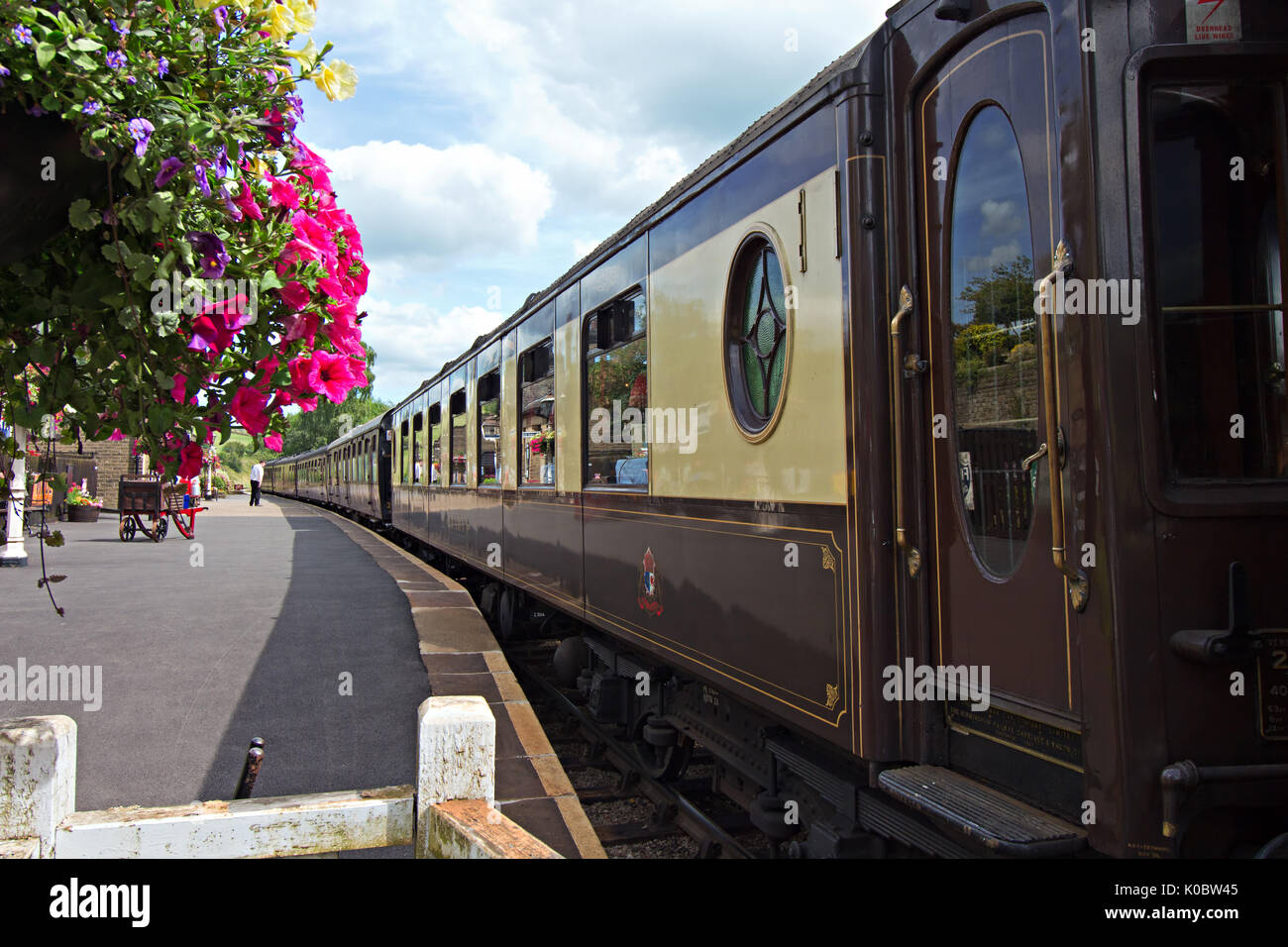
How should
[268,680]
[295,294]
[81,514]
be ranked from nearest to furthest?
[295,294]
[268,680]
[81,514]

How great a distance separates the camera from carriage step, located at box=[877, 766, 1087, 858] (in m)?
2.31

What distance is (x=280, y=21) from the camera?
1734 millimetres

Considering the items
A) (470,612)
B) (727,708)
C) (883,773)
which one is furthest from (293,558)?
(883,773)

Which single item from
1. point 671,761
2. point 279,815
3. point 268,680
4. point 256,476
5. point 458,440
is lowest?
point 671,761

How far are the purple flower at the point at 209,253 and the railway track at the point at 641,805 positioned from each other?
11.6ft

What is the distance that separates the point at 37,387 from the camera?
1.86 m

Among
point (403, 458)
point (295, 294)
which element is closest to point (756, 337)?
point (295, 294)

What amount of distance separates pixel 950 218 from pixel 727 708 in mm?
2509

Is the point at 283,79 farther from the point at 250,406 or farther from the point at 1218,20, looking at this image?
the point at 1218,20

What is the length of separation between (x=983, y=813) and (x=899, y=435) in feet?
4.01

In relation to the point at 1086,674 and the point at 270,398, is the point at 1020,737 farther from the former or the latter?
the point at 270,398

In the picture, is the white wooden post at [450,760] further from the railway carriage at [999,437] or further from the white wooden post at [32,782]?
the railway carriage at [999,437]

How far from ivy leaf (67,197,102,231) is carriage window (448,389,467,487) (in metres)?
8.75

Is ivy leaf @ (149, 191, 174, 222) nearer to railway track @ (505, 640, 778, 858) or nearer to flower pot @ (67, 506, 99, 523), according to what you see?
railway track @ (505, 640, 778, 858)
